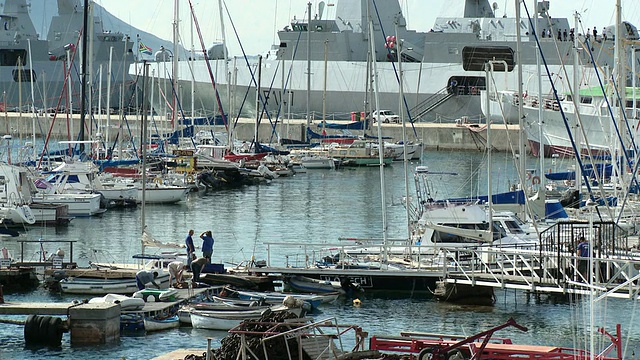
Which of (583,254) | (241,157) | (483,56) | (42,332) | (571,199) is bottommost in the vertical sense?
(42,332)

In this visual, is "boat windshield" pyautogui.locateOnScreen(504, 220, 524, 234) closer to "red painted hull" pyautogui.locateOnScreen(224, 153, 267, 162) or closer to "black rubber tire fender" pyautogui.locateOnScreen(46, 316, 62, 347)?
"black rubber tire fender" pyautogui.locateOnScreen(46, 316, 62, 347)

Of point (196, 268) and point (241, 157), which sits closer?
point (196, 268)

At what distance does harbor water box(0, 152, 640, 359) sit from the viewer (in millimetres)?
22250

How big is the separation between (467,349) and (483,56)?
63.9 meters

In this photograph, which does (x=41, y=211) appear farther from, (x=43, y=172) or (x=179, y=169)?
(x=179, y=169)

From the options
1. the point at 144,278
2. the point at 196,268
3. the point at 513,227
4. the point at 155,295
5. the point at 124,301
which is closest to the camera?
the point at 124,301

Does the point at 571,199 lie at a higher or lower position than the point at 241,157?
lower

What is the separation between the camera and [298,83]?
82750 mm

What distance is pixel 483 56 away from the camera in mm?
79688

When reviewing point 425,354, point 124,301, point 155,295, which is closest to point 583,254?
point 425,354

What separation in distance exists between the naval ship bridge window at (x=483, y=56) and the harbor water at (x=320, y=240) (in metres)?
10.3

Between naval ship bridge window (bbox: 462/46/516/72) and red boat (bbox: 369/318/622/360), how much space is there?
60774mm

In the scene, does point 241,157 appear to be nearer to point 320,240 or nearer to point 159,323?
point 320,240

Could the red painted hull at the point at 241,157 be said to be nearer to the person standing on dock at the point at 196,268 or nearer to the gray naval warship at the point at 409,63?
the gray naval warship at the point at 409,63
